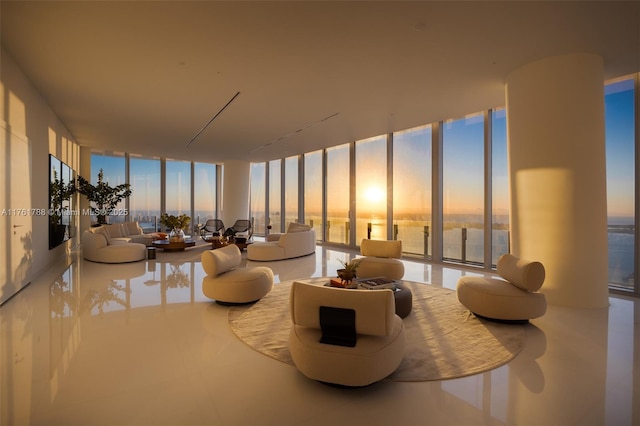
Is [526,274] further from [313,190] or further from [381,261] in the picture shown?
[313,190]

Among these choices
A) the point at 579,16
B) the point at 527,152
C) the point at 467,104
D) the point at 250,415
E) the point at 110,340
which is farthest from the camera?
the point at 467,104

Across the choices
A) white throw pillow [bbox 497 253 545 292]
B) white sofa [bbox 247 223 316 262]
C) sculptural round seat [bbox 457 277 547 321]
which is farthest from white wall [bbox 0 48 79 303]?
white throw pillow [bbox 497 253 545 292]

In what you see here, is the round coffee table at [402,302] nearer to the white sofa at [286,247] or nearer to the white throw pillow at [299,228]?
the white sofa at [286,247]

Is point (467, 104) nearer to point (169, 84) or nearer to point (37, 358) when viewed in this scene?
point (169, 84)

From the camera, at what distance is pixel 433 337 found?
3578 millimetres

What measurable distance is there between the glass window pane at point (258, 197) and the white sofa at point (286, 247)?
597 cm

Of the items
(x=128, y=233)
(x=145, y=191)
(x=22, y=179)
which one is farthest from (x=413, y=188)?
(x=145, y=191)

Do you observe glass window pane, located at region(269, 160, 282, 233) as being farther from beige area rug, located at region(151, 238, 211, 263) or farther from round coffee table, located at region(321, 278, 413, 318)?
round coffee table, located at region(321, 278, 413, 318)

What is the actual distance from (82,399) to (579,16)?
243 inches

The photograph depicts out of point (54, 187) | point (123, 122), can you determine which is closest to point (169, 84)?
point (123, 122)

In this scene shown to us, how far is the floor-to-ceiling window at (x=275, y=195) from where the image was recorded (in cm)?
1432

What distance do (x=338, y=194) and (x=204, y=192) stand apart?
7558mm

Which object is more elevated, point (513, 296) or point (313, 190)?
point (313, 190)

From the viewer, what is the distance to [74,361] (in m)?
2.96
